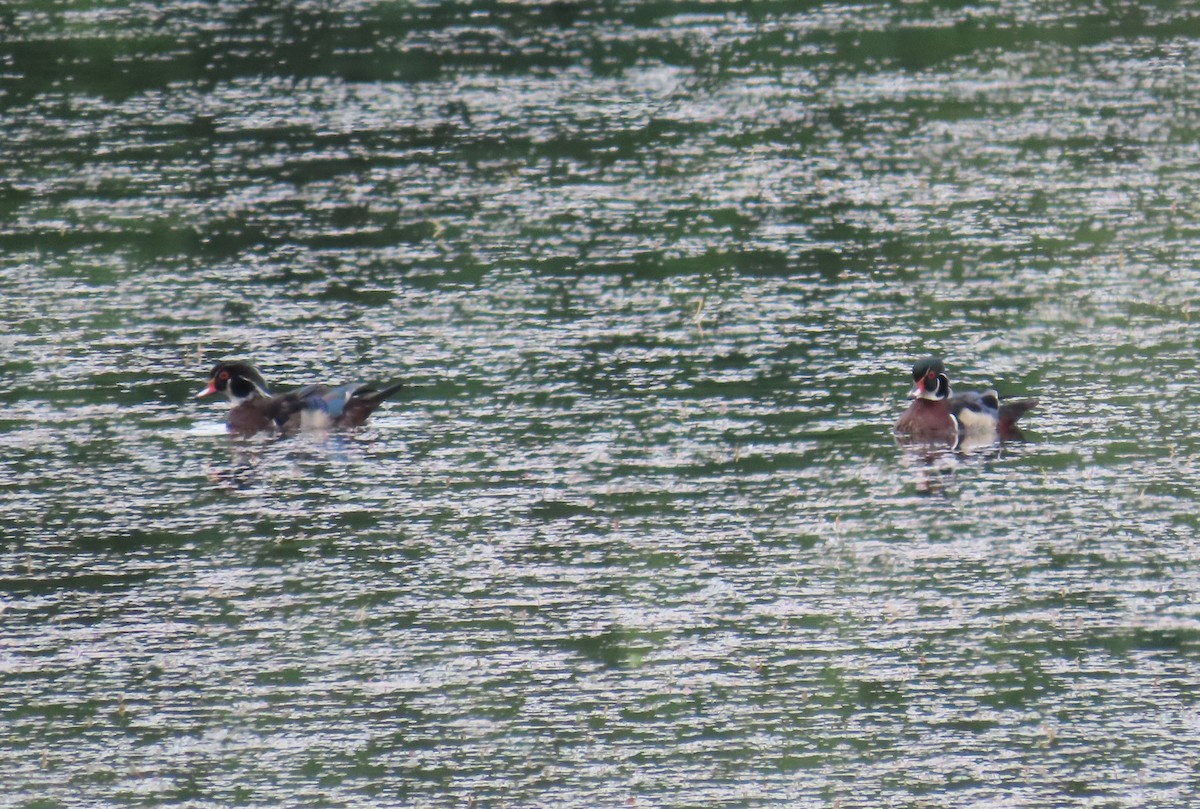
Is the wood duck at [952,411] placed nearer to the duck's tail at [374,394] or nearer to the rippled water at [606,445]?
the rippled water at [606,445]

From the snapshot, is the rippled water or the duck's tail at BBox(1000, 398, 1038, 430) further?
the duck's tail at BBox(1000, 398, 1038, 430)

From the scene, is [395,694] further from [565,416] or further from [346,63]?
[346,63]

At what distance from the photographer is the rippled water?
655cm

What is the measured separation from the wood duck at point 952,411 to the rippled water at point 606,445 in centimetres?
14

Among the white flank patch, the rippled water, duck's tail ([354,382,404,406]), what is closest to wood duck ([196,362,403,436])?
duck's tail ([354,382,404,406])

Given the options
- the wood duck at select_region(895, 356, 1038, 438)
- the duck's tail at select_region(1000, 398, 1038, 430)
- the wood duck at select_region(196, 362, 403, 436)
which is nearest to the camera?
the wood duck at select_region(895, 356, 1038, 438)

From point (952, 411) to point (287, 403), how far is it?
3.21 metres

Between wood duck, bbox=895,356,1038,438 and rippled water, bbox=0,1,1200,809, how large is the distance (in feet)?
0.46

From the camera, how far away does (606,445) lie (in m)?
9.71

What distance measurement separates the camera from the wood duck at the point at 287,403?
409 inches

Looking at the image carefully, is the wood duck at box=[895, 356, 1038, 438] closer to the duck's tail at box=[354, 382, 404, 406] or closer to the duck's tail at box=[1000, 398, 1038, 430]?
the duck's tail at box=[1000, 398, 1038, 430]

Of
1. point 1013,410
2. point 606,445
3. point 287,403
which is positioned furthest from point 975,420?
point 287,403

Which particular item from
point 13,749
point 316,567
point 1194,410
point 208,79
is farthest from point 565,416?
point 208,79

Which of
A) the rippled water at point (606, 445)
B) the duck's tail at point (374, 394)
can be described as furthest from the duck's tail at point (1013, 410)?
the duck's tail at point (374, 394)
